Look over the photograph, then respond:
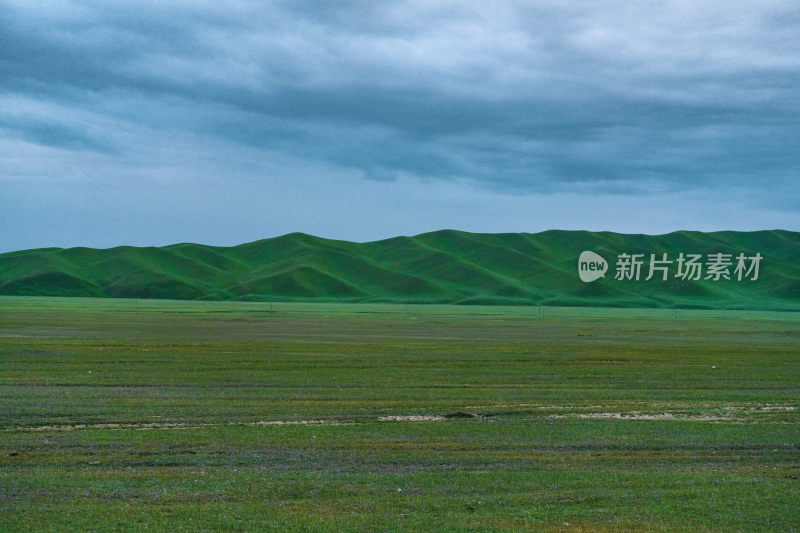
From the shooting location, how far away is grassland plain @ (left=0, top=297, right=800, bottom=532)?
46.4ft

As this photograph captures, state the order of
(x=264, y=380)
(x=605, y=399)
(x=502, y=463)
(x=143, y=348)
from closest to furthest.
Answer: (x=502, y=463), (x=605, y=399), (x=264, y=380), (x=143, y=348)

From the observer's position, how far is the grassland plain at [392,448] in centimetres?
1414

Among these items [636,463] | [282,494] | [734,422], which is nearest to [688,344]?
[734,422]

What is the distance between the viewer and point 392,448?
66.4 feet

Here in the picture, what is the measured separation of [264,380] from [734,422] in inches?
764

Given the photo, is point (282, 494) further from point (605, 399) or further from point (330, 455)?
point (605, 399)

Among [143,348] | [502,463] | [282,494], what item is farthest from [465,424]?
[143,348]

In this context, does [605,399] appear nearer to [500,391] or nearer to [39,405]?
[500,391]

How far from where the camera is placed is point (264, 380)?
3659cm

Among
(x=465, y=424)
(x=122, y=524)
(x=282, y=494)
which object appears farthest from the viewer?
(x=465, y=424)

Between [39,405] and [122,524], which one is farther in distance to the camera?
[39,405]

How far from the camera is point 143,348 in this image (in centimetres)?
5522

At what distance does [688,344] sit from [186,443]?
5876cm

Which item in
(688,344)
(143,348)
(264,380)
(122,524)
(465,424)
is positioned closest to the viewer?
(122,524)
